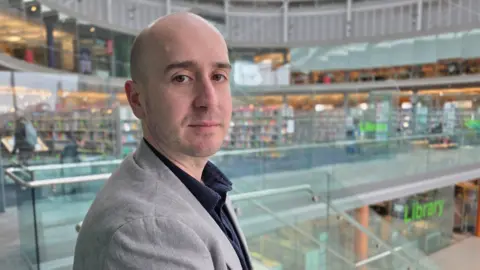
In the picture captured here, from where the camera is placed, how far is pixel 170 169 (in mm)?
643

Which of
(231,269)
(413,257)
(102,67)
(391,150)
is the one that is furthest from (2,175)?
(391,150)

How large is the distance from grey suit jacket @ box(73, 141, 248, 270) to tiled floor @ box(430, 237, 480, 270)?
9.94 meters

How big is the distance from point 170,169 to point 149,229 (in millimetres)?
157

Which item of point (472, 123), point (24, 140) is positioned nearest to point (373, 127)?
point (472, 123)

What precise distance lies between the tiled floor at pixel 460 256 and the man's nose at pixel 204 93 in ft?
32.6

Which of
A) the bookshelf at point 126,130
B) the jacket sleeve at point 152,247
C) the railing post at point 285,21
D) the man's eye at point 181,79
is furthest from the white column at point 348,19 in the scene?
the jacket sleeve at point 152,247

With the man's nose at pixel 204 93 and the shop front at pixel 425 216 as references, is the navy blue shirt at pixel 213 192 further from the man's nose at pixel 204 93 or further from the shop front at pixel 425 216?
the shop front at pixel 425 216

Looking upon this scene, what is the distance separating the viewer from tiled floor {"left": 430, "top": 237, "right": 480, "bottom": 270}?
8781 millimetres

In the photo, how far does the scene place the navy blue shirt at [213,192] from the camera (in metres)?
0.64

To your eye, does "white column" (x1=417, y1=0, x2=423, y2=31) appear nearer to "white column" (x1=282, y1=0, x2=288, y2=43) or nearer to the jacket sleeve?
"white column" (x1=282, y1=0, x2=288, y2=43)

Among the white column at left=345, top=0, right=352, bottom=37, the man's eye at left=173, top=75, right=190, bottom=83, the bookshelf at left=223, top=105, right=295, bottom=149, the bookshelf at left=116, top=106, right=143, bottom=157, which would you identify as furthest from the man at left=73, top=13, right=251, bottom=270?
the white column at left=345, top=0, right=352, bottom=37

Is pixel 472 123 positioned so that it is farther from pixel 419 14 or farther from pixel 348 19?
pixel 348 19

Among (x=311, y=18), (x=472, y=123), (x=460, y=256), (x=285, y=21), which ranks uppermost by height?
(x=311, y=18)

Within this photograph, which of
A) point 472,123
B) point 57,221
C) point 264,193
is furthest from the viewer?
point 472,123
